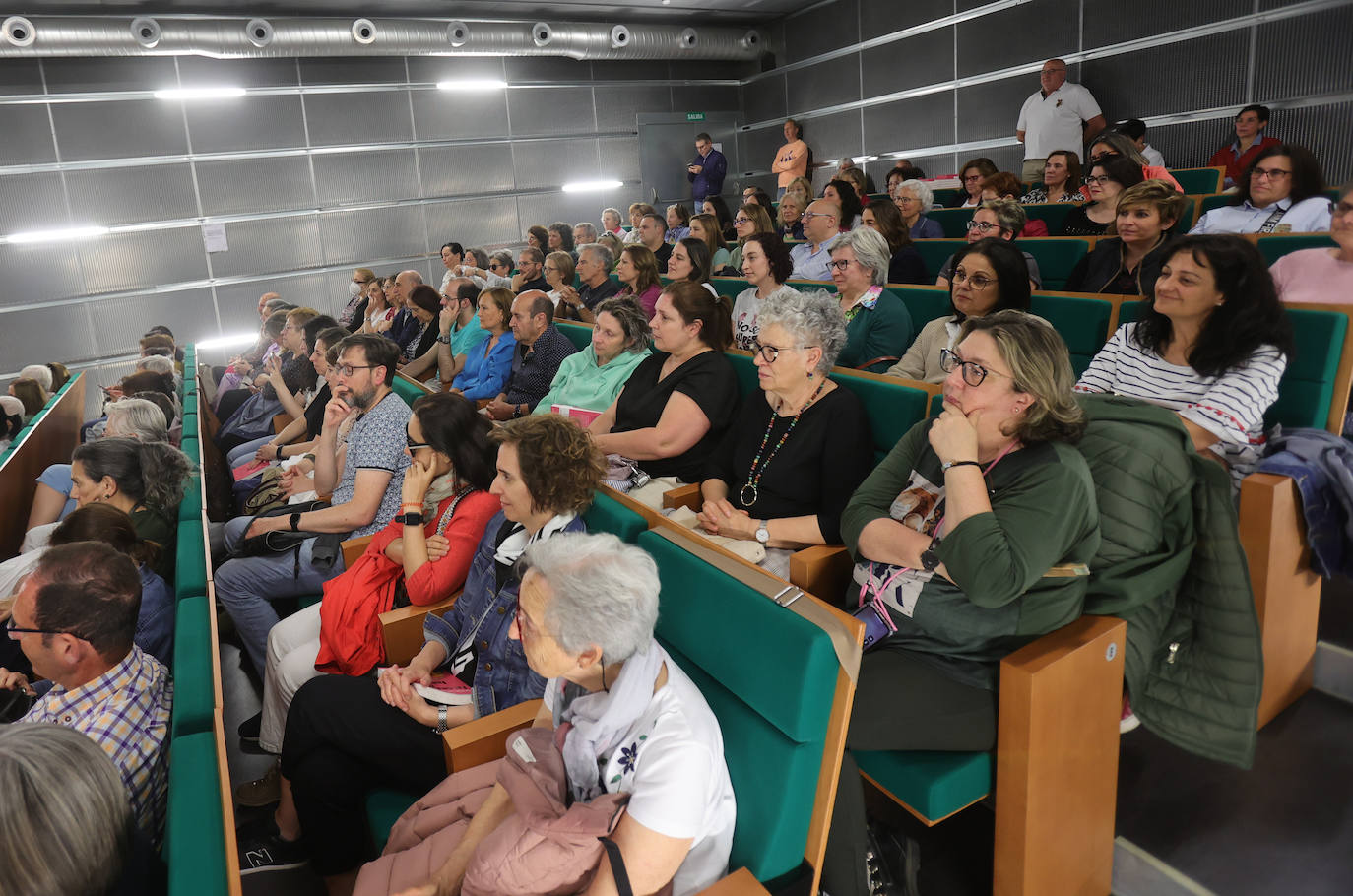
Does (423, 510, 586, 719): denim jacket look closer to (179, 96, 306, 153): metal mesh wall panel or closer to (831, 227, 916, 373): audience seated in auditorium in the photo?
(831, 227, 916, 373): audience seated in auditorium

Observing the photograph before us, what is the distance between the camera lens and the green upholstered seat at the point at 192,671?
1492 millimetres

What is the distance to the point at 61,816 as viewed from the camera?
1084 mm

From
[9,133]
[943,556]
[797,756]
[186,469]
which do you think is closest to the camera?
[797,756]

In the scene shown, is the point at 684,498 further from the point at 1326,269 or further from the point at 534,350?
the point at 1326,269

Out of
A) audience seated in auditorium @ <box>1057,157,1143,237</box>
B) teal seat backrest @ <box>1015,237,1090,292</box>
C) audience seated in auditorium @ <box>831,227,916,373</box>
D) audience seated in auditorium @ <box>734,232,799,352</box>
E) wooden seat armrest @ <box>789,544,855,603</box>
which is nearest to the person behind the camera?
wooden seat armrest @ <box>789,544,855,603</box>

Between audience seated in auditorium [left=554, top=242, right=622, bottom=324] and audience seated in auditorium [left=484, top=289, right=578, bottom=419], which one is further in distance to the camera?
audience seated in auditorium [left=554, top=242, right=622, bottom=324]

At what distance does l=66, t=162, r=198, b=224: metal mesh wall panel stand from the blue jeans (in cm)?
736

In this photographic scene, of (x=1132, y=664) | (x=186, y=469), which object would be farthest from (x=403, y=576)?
(x=1132, y=664)

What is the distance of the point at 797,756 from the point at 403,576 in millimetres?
1520

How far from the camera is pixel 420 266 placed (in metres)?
10.0

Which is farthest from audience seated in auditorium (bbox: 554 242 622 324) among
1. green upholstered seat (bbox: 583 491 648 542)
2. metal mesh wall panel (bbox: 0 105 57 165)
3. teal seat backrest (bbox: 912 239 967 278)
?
metal mesh wall panel (bbox: 0 105 57 165)

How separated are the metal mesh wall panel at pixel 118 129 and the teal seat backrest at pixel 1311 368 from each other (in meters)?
9.57

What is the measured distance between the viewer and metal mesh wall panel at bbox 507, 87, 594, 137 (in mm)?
10281

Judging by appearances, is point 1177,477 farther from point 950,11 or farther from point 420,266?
point 420,266
